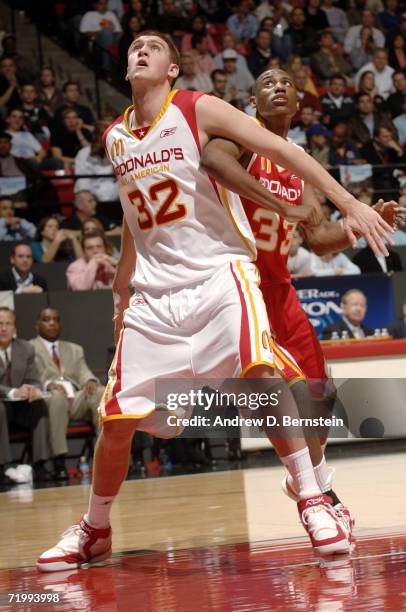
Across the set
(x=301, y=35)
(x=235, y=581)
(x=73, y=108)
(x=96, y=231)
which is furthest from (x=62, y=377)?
(x=301, y=35)

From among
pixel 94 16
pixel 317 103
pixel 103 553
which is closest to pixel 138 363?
pixel 103 553

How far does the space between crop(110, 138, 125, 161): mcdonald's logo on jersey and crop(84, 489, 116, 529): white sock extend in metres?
1.29

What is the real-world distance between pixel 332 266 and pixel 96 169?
10.3 ft

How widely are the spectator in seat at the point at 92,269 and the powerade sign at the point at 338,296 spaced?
5.84ft

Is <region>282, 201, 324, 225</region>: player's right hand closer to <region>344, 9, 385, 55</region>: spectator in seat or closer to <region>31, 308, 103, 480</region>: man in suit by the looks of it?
<region>31, 308, 103, 480</region>: man in suit

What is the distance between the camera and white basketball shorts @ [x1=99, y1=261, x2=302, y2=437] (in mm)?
3596

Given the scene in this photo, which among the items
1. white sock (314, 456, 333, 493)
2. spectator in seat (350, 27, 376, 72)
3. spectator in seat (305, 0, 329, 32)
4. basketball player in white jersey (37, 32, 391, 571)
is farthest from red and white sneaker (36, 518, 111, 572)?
spectator in seat (305, 0, 329, 32)

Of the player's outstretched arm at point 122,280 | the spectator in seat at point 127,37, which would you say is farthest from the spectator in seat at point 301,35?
the player's outstretched arm at point 122,280

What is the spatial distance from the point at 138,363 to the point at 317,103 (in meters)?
11.1

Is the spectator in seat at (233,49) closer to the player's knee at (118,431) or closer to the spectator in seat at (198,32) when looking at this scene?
the spectator in seat at (198,32)

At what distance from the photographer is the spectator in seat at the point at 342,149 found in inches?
524

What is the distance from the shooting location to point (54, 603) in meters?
3.05

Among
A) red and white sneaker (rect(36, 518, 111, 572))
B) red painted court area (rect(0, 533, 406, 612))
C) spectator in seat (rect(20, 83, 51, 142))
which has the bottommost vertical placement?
red painted court area (rect(0, 533, 406, 612))

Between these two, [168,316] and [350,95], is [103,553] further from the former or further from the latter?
[350,95]
